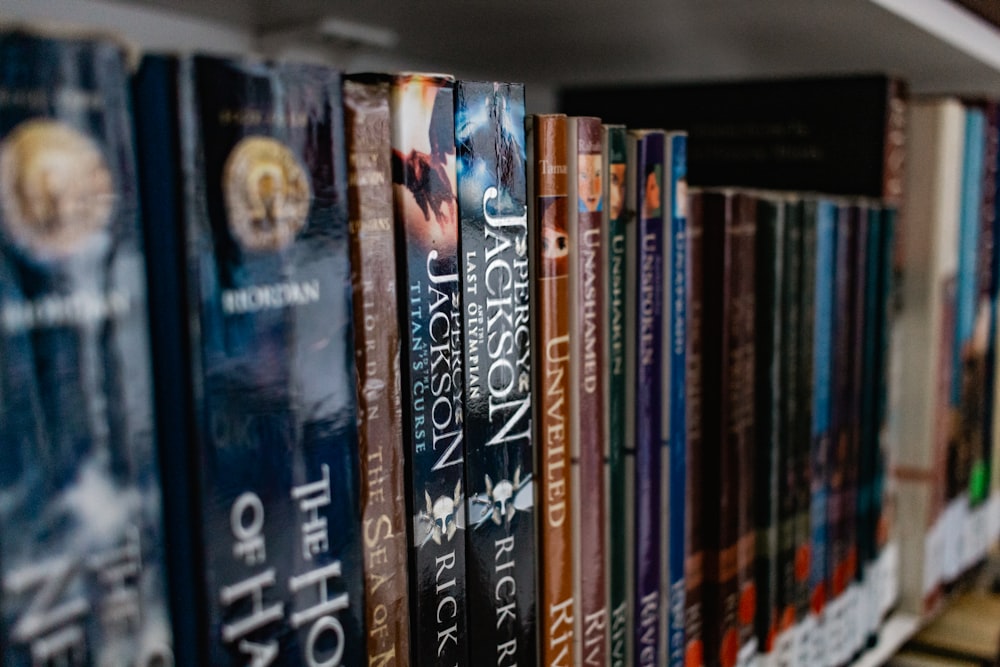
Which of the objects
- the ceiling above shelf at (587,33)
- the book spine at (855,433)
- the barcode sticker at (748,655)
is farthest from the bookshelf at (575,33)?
the barcode sticker at (748,655)

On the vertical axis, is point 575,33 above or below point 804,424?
above

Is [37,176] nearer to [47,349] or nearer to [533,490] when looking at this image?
[47,349]

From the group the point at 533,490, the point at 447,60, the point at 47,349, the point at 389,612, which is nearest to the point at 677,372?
the point at 533,490

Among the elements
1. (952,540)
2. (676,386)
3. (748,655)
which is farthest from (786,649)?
(952,540)

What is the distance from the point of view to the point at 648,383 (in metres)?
0.50

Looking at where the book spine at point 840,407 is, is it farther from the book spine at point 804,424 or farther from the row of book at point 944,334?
the row of book at point 944,334

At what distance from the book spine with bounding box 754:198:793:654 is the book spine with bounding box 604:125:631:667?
168mm

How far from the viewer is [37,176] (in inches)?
9.9

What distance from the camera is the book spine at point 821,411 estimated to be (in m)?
0.67

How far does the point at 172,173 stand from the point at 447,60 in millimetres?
609

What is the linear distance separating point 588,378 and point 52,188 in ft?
0.95

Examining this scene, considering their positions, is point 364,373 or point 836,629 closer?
point 364,373

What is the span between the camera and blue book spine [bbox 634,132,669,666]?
0.48 m

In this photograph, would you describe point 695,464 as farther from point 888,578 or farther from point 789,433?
point 888,578
